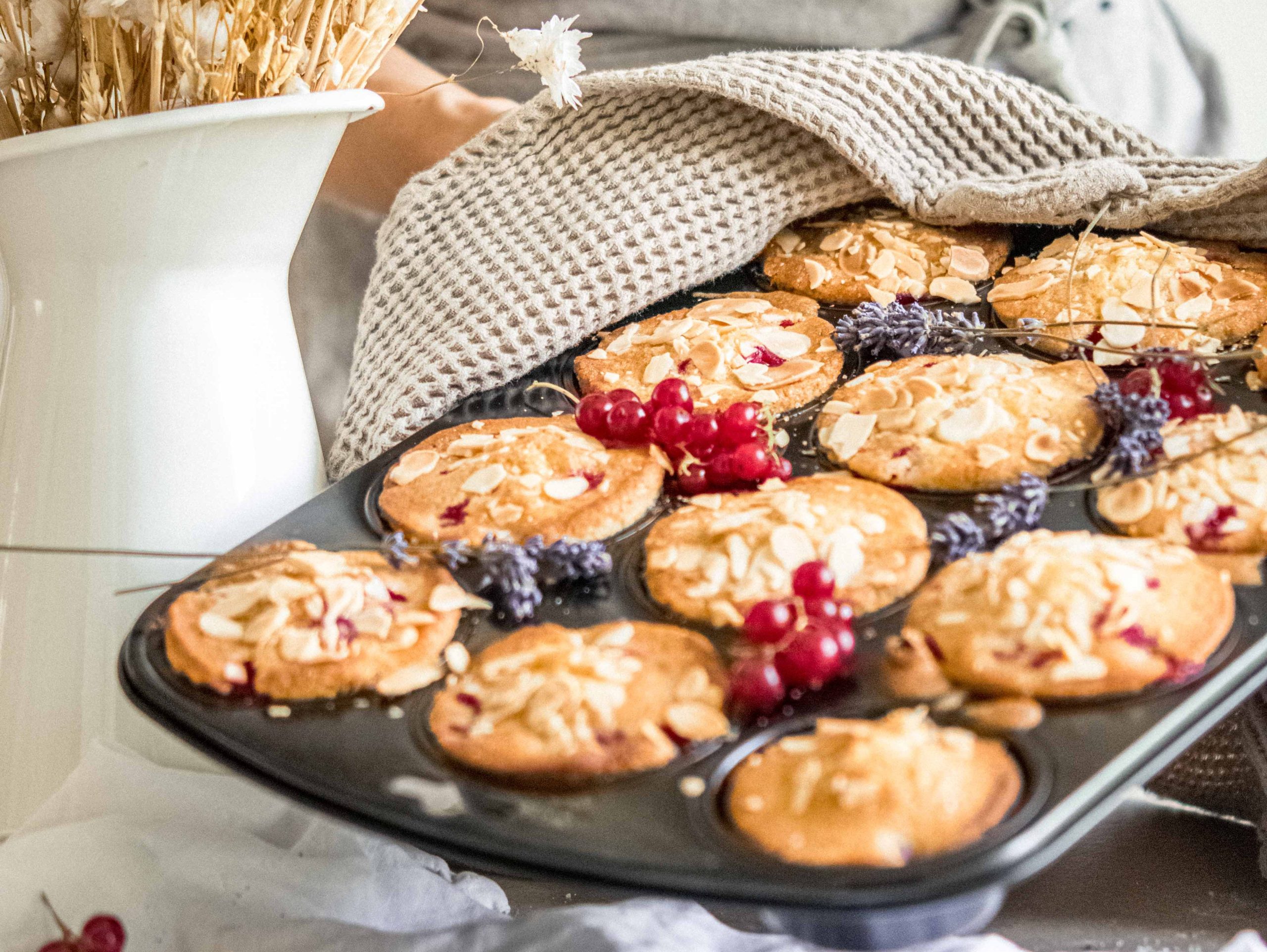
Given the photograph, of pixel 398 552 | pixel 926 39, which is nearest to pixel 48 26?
pixel 398 552

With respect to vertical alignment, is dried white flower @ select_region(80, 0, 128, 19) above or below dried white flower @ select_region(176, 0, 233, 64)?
above

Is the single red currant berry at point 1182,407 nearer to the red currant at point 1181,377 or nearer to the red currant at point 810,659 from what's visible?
the red currant at point 1181,377

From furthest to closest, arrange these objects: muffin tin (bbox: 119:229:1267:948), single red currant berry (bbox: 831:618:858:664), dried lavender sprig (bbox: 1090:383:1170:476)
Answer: dried lavender sprig (bbox: 1090:383:1170:476) → single red currant berry (bbox: 831:618:858:664) → muffin tin (bbox: 119:229:1267:948)

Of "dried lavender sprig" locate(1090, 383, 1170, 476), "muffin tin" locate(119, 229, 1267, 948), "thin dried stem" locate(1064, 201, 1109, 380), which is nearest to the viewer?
"muffin tin" locate(119, 229, 1267, 948)

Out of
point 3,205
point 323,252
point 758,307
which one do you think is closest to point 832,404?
point 758,307

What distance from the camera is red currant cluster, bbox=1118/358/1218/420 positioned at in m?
0.67

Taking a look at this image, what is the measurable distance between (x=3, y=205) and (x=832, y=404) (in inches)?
19.9

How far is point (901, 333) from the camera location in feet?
2.64

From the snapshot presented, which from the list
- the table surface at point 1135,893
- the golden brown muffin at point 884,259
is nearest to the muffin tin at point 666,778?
the table surface at point 1135,893

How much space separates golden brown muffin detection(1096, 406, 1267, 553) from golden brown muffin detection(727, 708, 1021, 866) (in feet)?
0.62

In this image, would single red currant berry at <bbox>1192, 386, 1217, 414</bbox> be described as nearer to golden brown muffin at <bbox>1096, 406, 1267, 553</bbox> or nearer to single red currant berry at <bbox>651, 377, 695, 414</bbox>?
golden brown muffin at <bbox>1096, 406, 1267, 553</bbox>

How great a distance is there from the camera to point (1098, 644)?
0.50 metres

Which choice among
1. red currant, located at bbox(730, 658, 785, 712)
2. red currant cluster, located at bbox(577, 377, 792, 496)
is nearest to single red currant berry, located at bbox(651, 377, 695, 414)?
red currant cluster, located at bbox(577, 377, 792, 496)

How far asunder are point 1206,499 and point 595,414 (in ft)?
1.14
